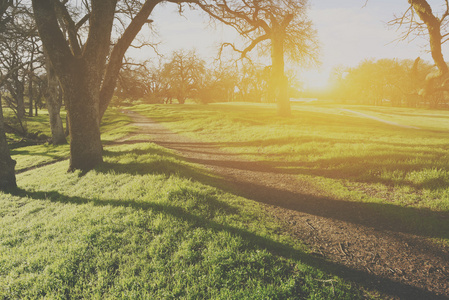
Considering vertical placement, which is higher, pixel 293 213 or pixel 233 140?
pixel 233 140

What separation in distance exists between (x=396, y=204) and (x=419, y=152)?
161 inches

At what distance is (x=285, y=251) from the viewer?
3619 millimetres

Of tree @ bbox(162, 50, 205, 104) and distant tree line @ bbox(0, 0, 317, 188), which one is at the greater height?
tree @ bbox(162, 50, 205, 104)

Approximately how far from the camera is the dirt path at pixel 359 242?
308 centimetres

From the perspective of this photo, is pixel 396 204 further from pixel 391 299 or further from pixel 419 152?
pixel 419 152

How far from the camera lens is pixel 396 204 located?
5.23m

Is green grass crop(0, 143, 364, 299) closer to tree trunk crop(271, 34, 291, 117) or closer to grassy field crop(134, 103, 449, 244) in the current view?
grassy field crop(134, 103, 449, 244)

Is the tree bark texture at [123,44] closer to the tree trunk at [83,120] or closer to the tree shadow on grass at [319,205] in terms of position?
the tree trunk at [83,120]

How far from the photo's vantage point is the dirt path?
3078 mm

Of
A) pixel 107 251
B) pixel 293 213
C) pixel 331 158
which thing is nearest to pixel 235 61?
pixel 331 158

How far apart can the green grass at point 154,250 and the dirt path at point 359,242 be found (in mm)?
408

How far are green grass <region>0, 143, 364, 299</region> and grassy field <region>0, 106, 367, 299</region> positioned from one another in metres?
0.02

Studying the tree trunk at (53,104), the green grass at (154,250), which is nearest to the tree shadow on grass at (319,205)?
the green grass at (154,250)

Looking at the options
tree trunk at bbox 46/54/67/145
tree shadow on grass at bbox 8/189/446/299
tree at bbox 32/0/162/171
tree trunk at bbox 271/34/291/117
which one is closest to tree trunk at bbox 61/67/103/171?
tree at bbox 32/0/162/171
